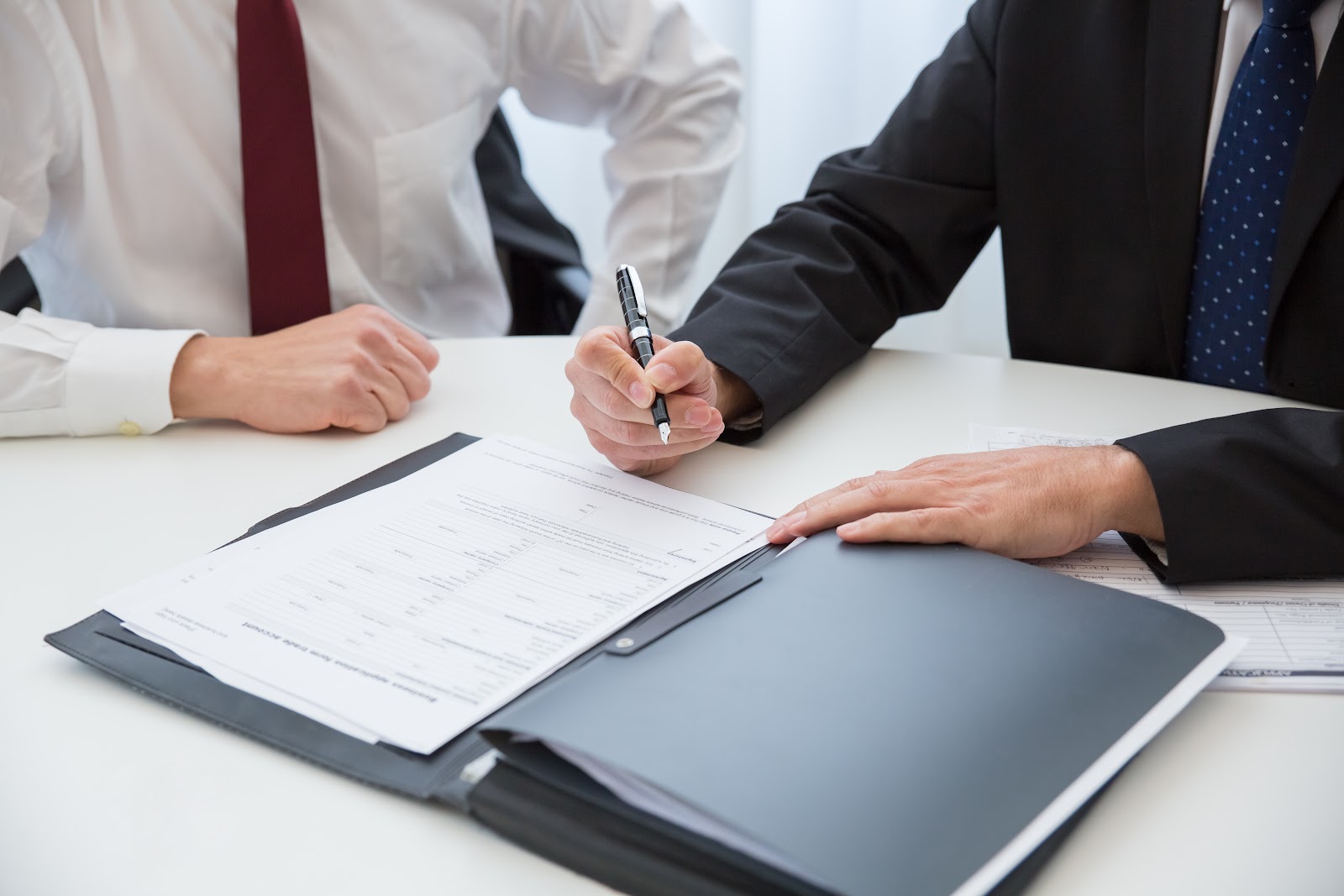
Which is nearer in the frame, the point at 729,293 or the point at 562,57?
the point at 729,293

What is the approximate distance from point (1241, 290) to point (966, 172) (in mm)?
306

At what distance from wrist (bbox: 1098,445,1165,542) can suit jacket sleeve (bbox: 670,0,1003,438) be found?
0.36m

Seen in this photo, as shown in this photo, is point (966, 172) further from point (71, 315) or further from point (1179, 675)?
point (71, 315)

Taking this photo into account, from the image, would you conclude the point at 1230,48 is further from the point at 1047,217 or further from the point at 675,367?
the point at 675,367

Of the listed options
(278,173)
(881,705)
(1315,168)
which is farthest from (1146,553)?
(278,173)

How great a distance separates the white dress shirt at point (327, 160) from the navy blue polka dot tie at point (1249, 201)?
0.73m

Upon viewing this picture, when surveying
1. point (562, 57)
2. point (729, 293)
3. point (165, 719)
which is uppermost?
point (562, 57)

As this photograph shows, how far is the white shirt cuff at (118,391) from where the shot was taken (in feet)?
3.37

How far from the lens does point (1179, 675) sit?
61cm

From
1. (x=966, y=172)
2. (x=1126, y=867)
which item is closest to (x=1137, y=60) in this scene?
(x=966, y=172)

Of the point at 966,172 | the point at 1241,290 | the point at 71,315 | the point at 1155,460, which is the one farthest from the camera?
the point at 71,315

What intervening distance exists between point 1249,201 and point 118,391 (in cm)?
108

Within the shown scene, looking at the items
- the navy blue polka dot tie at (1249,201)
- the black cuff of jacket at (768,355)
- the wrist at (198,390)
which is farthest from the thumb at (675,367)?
the navy blue polka dot tie at (1249,201)

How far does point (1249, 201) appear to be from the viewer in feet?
3.47
